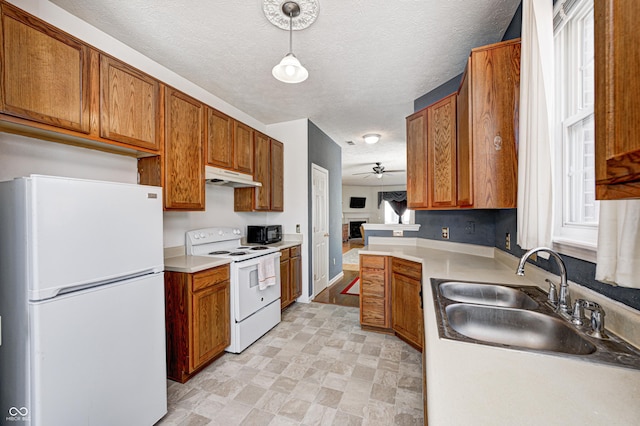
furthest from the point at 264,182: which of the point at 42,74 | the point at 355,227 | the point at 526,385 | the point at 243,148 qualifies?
the point at 355,227

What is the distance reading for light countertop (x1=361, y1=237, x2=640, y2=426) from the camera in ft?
1.76

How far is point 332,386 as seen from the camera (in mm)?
1925

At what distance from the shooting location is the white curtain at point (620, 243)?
A: 658 mm

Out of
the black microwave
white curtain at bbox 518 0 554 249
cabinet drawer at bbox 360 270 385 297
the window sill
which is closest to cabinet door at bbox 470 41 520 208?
white curtain at bbox 518 0 554 249

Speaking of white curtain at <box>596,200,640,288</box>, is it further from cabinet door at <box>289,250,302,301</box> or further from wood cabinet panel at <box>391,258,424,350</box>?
cabinet door at <box>289,250,302,301</box>

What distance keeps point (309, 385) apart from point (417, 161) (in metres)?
2.19

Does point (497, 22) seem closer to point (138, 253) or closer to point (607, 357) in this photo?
point (607, 357)

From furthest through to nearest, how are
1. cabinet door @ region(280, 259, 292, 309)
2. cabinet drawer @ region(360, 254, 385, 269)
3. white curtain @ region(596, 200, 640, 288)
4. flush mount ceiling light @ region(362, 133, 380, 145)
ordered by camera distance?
flush mount ceiling light @ region(362, 133, 380, 145) → cabinet door @ region(280, 259, 292, 309) → cabinet drawer @ region(360, 254, 385, 269) → white curtain @ region(596, 200, 640, 288)

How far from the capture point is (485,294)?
4.79 feet

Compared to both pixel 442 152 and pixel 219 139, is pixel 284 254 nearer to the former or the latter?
pixel 219 139

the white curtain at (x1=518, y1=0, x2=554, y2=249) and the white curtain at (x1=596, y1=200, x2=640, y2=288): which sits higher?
the white curtain at (x1=518, y1=0, x2=554, y2=249)

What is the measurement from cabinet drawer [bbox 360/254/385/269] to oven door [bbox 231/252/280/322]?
1.01 metres

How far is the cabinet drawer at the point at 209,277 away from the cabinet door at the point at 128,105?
1074 mm

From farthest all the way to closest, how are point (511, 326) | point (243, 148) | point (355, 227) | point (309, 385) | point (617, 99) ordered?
1. point (355, 227)
2. point (243, 148)
3. point (309, 385)
4. point (511, 326)
5. point (617, 99)
